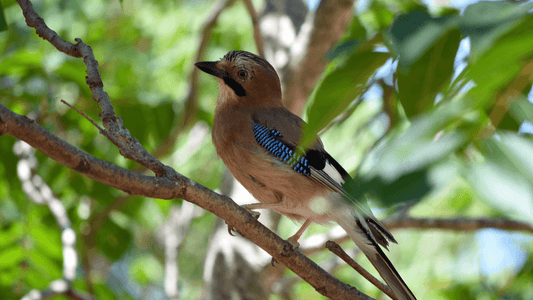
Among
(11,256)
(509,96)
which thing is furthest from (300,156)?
(11,256)

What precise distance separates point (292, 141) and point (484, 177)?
1974 mm

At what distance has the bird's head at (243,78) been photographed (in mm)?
3115

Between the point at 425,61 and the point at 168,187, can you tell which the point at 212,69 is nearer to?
the point at 168,187

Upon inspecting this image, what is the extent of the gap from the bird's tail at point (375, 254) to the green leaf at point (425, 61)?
1.27 m

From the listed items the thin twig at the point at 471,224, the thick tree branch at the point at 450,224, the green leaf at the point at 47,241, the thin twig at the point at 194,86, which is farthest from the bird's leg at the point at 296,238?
the green leaf at the point at 47,241

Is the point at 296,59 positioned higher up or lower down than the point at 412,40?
higher up

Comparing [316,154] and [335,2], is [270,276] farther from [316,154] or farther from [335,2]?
[335,2]

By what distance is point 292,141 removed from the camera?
9.05ft

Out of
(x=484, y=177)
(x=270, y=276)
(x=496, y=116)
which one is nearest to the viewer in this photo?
(x=484, y=177)

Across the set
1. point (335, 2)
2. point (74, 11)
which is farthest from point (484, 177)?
Result: point (74, 11)

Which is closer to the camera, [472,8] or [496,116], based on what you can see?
[472,8]

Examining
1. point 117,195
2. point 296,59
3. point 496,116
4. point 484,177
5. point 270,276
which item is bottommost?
point 484,177

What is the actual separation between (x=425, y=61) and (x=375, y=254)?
57.9 inches

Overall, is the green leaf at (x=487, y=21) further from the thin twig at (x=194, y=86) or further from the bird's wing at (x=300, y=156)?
the thin twig at (x=194, y=86)
